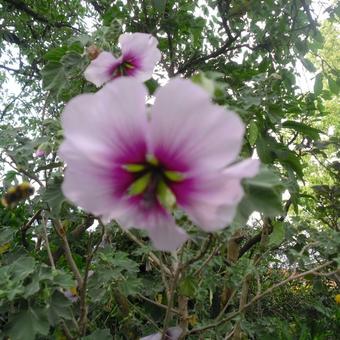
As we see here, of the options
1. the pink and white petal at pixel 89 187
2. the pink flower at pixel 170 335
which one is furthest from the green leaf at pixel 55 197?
the pink flower at pixel 170 335

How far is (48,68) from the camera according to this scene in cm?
126

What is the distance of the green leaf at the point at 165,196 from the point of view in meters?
0.55

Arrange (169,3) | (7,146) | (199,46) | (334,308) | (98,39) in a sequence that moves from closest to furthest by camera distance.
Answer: (98,39) < (7,146) < (169,3) < (199,46) < (334,308)

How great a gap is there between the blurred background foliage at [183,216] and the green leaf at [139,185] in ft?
0.49

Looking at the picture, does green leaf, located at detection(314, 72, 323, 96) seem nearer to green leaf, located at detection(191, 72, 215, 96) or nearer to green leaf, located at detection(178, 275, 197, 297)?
green leaf, located at detection(178, 275, 197, 297)

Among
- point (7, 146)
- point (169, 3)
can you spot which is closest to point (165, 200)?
point (7, 146)

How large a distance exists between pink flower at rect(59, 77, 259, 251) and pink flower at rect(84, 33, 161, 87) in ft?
1.52

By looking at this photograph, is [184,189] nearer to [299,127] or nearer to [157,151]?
[157,151]

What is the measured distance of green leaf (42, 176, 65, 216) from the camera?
95 cm

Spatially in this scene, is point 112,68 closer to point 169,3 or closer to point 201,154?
point 201,154

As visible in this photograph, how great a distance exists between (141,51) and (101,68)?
11cm

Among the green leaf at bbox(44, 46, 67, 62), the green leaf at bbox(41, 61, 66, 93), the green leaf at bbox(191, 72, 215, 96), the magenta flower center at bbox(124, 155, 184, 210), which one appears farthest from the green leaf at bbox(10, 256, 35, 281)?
the green leaf at bbox(191, 72, 215, 96)

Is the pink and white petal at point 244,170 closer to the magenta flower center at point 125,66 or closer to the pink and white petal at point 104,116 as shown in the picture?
the pink and white petal at point 104,116

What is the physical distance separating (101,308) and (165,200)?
1.74 m
